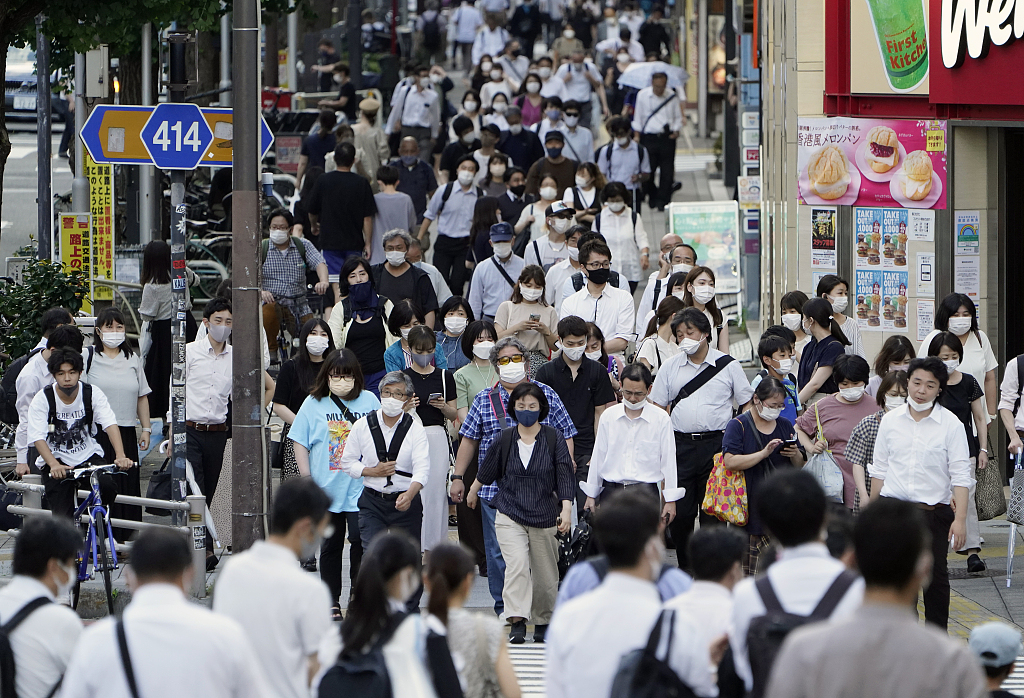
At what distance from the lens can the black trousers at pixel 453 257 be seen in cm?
1664

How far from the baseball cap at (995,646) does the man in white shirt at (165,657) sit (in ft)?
8.38

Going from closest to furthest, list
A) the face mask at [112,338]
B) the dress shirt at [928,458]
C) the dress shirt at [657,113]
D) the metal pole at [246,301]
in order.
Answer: the dress shirt at [928,458] < the metal pole at [246,301] < the face mask at [112,338] < the dress shirt at [657,113]

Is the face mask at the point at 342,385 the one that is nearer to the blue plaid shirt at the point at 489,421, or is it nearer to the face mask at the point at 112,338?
the blue plaid shirt at the point at 489,421

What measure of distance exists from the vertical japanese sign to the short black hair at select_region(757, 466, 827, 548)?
1165 centimetres

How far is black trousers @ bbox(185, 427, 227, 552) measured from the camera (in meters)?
11.0

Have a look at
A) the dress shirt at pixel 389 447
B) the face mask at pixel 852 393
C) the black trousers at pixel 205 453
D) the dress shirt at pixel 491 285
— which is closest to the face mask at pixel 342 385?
the dress shirt at pixel 389 447

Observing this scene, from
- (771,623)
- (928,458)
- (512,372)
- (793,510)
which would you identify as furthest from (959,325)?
Answer: (771,623)

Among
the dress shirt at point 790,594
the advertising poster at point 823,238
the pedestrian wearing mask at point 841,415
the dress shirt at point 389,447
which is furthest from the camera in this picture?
the advertising poster at point 823,238

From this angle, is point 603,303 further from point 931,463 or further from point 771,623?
point 771,623

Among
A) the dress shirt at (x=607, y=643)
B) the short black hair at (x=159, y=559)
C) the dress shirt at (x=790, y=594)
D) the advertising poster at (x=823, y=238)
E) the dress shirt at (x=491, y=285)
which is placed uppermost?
the advertising poster at (x=823, y=238)

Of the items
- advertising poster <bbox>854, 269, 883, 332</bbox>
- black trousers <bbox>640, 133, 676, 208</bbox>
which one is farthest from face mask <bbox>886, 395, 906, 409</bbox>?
black trousers <bbox>640, 133, 676, 208</bbox>

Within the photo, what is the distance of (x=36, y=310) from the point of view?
12906mm

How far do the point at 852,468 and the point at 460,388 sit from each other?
283 cm

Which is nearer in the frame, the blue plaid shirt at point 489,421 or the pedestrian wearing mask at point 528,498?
the pedestrian wearing mask at point 528,498
